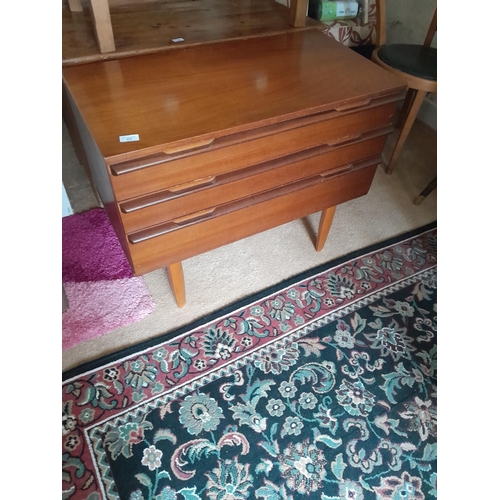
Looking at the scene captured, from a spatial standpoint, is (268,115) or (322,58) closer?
(268,115)

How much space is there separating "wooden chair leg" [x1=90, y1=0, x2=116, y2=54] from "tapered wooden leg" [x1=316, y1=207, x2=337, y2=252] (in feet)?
2.55

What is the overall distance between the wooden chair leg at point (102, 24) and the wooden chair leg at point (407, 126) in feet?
3.74


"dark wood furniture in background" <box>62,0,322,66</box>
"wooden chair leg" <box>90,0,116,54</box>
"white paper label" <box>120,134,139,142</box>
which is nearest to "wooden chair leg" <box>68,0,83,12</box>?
"dark wood furniture in background" <box>62,0,322,66</box>

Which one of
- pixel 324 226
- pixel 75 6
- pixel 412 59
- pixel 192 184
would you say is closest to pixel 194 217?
pixel 192 184

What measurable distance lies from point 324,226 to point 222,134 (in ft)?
2.06

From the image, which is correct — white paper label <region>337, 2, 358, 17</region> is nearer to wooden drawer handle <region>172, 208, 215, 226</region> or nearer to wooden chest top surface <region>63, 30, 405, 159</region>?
wooden chest top surface <region>63, 30, 405, 159</region>

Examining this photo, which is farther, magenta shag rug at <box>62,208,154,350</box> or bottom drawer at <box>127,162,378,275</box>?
magenta shag rug at <box>62,208,154,350</box>

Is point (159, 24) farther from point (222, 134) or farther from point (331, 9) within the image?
point (331, 9)

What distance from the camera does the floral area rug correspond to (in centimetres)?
95
